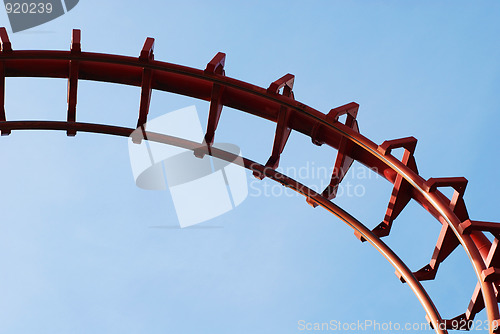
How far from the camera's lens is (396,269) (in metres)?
12.1

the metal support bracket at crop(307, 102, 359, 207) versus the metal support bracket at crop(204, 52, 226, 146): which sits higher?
the metal support bracket at crop(204, 52, 226, 146)

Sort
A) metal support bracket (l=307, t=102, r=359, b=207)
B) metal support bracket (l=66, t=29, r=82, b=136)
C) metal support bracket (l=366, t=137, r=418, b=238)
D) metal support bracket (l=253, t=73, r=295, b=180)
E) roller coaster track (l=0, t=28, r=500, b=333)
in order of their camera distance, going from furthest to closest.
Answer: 1. metal support bracket (l=66, t=29, r=82, b=136)
2. metal support bracket (l=253, t=73, r=295, b=180)
3. metal support bracket (l=307, t=102, r=359, b=207)
4. metal support bracket (l=366, t=137, r=418, b=238)
5. roller coaster track (l=0, t=28, r=500, b=333)

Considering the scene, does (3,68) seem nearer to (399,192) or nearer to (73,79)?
(73,79)

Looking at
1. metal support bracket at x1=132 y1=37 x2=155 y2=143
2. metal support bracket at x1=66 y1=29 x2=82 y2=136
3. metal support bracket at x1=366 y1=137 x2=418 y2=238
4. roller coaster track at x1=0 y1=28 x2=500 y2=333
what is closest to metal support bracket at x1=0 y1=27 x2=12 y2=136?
roller coaster track at x1=0 y1=28 x2=500 y2=333

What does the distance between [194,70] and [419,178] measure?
3.77 metres

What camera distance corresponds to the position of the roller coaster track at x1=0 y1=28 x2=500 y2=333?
40.7ft

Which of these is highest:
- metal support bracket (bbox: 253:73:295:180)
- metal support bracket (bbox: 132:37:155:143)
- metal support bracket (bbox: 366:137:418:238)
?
metal support bracket (bbox: 132:37:155:143)

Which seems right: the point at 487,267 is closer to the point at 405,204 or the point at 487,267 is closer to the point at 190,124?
the point at 405,204

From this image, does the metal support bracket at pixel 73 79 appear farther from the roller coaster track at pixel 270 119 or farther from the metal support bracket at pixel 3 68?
the metal support bracket at pixel 3 68

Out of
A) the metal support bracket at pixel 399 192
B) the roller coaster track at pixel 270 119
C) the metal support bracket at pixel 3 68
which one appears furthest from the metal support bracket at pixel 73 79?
the metal support bracket at pixel 399 192

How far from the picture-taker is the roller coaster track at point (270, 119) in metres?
12.4

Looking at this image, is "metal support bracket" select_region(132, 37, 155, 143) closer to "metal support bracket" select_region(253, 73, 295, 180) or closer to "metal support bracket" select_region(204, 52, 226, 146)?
"metal support bracket" select_region(204, 52, 226, 146)

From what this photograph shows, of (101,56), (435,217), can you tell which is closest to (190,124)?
(101,56)

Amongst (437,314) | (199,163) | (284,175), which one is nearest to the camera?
(437,314)
